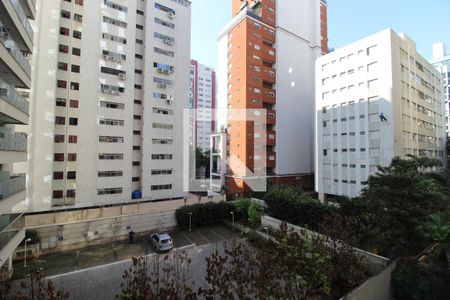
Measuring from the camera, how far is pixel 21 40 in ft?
32.5

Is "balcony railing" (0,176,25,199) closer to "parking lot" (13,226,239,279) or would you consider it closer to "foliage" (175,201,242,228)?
"parking lot" (13,226,239,279)

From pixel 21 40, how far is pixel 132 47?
14425 mm

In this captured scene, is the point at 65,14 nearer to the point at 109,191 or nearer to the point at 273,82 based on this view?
the point at 109,191

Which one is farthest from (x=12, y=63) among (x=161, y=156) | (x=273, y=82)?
(x=273, y=82)

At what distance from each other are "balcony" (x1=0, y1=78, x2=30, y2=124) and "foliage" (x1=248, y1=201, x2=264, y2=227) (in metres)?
15.2

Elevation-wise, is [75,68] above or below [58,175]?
above

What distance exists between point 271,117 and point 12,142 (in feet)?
91.3

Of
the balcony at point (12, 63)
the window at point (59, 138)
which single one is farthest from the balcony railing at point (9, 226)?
the window at point (59, 138)

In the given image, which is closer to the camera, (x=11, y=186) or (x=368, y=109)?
(x=11, y=186)

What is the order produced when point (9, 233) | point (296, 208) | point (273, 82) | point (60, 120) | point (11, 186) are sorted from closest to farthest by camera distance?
point (11, 186) < point (9, 233) < point (296, 208) < point (60, 120) < point (273, 82)

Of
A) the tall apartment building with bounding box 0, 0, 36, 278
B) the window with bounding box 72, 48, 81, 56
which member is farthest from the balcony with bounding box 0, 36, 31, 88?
the window with bounding box 72, 48, 81, 56

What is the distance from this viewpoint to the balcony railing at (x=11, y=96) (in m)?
8.09

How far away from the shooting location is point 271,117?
32.3 metres

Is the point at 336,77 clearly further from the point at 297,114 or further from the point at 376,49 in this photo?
the point at 297,114
